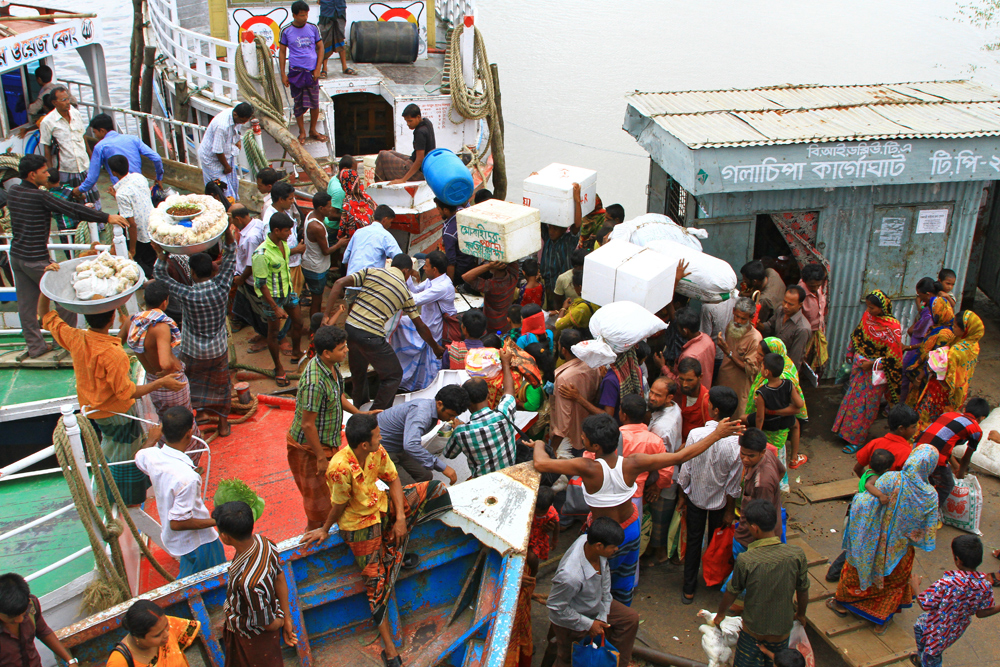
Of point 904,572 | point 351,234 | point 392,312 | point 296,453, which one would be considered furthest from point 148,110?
point 904,572

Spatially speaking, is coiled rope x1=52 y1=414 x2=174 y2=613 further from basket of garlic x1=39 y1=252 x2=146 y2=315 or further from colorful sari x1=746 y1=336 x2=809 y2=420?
colorful sari x1=746 y1=336 x2=809 y2=420

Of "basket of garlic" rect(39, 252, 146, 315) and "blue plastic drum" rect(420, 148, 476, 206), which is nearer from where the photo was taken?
"basket of garlic" rect(39, 252, 146, 315)

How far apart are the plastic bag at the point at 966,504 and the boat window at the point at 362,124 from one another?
29.1 ft

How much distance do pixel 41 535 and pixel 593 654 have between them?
3.26 metres

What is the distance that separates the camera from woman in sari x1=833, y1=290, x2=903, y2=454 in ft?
19.9

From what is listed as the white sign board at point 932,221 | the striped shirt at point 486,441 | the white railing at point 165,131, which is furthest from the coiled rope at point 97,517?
the white railing at point 165,131

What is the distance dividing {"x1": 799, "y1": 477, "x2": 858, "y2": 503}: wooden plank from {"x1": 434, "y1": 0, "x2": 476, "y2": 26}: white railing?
25.2 ft

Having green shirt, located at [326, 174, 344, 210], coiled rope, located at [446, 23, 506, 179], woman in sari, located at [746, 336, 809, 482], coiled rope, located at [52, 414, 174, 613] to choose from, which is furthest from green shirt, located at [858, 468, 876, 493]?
coiled rope, located at [446, 23, 506, 179]

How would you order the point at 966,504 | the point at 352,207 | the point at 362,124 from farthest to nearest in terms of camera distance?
1. the point at 362,124
2. the point at 352,207
3. the point at 966,504

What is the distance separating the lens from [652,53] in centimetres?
2664

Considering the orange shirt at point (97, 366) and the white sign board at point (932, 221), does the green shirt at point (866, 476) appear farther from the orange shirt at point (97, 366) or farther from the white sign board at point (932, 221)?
the orange shirt at point (97, 366)

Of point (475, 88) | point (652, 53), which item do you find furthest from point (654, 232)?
point (652, 53)

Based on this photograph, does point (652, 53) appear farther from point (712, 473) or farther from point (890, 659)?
point (890, 659)

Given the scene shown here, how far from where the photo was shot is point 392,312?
18.2 feet
